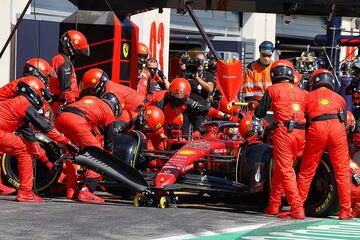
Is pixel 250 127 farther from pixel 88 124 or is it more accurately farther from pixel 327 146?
pixel 88 124

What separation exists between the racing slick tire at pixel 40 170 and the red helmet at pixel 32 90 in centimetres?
97

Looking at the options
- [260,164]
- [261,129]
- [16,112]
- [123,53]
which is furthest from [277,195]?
[123,53]

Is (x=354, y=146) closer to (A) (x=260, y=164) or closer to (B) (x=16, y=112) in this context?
(A) (x=260, y=164)

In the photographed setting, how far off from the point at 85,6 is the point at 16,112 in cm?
575

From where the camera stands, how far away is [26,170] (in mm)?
13227

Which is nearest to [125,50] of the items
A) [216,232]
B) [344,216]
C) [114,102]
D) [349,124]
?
[114,102]

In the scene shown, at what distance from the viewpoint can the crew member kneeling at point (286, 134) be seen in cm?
1236

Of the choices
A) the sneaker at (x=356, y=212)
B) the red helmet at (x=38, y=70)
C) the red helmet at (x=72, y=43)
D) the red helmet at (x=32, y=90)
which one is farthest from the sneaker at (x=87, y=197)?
the sneaker at (x=356, y=212)

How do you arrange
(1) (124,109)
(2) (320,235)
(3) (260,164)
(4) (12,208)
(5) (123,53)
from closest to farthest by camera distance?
(2) (320,235), (4) (12,208), (3) (260,164), (1) (124,109), (5) (123,53)

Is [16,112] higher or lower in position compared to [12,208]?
higher

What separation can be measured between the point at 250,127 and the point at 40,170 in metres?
2.76

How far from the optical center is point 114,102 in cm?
1380

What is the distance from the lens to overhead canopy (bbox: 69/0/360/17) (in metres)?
17.1

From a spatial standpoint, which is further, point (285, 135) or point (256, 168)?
point (256, 168)
